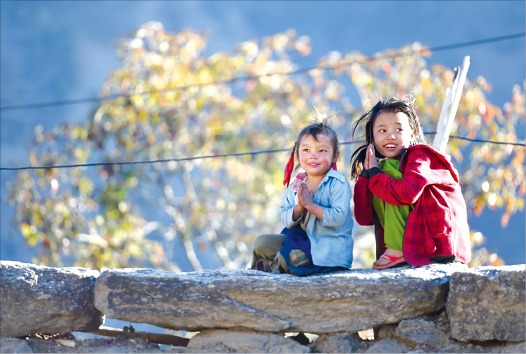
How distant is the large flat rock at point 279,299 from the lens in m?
4.04

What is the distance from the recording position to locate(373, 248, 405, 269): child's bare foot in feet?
14.0

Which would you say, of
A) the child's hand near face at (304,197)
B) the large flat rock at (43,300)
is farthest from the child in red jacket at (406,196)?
the large flat rock at (43,300)

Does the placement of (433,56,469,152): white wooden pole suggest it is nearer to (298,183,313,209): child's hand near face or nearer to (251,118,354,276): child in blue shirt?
(251,118,354,276): child in blue shirt

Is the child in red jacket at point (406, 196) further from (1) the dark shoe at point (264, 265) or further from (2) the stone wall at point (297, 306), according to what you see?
(1) the dark shoe at point (264, 265)

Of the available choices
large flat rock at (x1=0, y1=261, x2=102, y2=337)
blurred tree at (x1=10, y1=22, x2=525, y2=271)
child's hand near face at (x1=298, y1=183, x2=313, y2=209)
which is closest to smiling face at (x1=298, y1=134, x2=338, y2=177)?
child's hand near face at (x1=298, y1=183, x2=313, y2=209)

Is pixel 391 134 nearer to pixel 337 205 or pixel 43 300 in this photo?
pixel 337 205

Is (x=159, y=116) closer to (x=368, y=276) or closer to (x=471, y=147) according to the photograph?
(x=471, y=147)

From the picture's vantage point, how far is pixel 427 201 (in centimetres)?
420

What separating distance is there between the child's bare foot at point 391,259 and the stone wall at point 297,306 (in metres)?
0.07

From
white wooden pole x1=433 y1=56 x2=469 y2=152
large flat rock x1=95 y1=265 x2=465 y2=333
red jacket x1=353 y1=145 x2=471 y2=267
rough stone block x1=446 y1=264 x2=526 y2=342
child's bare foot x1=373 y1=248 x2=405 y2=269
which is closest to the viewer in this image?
rough stone block x1=446 y1=264 x2=526 y2=342

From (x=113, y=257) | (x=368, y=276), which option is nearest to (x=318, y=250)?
(x=368, y=276)

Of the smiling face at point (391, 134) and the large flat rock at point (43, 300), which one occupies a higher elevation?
the smiling face at point (391, 134)

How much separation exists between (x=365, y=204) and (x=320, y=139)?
36 cm

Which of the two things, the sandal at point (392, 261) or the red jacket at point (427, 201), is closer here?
the red jacket at point (427, 201)
